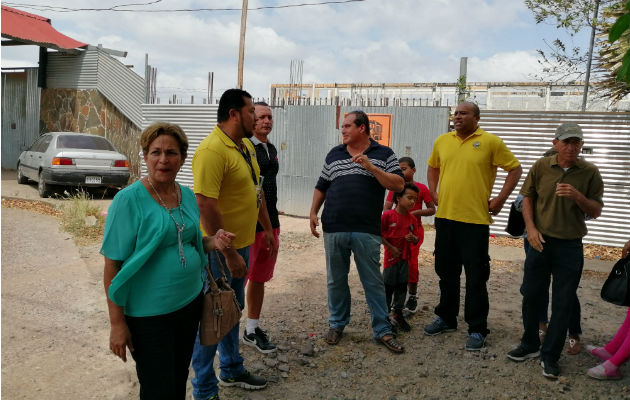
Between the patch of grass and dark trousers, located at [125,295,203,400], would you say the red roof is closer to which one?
→ the patch of grass

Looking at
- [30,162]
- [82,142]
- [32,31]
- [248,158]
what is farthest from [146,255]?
[32,31]

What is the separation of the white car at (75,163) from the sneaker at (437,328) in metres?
9.88

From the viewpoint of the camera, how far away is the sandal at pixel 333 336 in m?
4.41

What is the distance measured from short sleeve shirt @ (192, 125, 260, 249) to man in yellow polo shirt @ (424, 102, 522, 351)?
186cm

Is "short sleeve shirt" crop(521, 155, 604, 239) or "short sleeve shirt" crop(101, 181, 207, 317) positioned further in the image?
"short sleeve shirt" crop(521, 155, 604, 239)

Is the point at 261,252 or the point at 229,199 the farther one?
the point at 261,252

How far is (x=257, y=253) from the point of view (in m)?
4.07

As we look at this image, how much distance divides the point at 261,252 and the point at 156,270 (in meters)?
1.82

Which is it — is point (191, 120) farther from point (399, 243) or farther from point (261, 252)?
point (261, 252)

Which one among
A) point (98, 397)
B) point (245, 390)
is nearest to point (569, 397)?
point (245, 390)

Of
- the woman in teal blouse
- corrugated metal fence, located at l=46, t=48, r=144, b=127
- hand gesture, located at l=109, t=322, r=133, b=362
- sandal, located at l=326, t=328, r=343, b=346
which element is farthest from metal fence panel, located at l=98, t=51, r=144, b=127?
hand gesture, located at l=109, t=322, r=133, b=362

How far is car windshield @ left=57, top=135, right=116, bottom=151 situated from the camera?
12.4 metres

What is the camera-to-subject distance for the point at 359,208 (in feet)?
13.5

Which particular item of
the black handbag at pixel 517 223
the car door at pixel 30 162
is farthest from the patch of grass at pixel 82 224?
the black handbag at pixel 517 223
